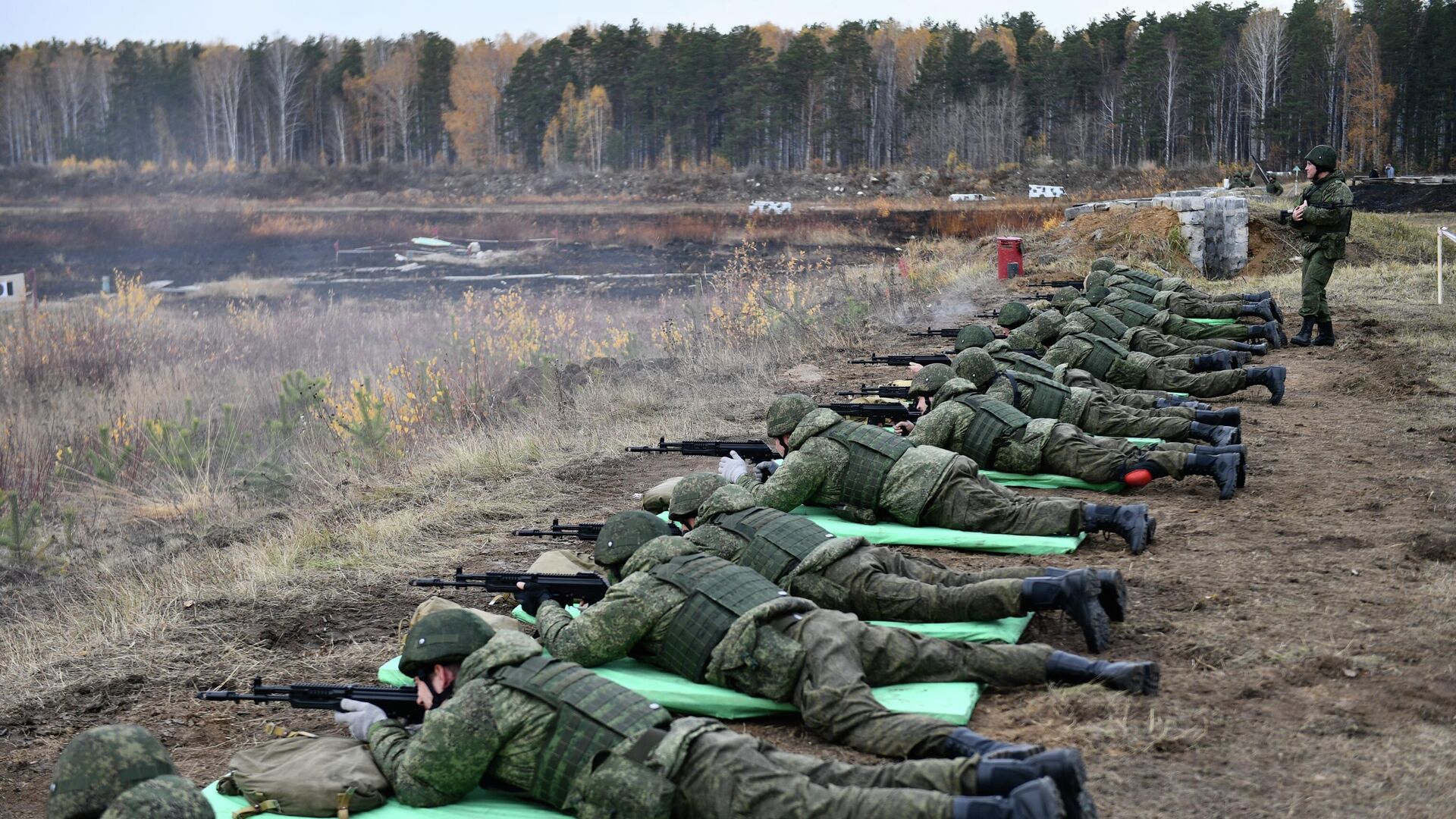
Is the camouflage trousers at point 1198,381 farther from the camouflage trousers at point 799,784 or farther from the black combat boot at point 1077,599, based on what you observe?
the camouflage trousers at point 799,784

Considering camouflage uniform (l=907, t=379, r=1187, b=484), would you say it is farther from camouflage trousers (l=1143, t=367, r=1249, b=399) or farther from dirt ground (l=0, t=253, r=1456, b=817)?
camouflage trousers (l=1143, t=367, r=1249, b=399)

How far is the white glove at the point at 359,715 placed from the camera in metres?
4.60

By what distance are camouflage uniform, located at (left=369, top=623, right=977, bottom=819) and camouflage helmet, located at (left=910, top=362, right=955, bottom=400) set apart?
15.0 feet

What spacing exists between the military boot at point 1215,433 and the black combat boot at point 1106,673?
12.2 ft

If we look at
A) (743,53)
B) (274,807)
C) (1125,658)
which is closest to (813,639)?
(1125,658)

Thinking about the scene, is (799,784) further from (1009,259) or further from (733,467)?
(1009,259)

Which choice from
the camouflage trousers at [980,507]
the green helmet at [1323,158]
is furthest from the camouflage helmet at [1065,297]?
the camouflage trousers at [980,507]

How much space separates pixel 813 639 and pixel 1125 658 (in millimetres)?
1519

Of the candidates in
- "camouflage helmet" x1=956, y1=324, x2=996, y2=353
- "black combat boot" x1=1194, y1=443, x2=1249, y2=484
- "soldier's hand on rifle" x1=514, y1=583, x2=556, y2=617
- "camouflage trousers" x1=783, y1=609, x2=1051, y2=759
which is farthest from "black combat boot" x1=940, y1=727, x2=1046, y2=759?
"camouflage helmet" x1=956, y1=324, x2=996, y2=353

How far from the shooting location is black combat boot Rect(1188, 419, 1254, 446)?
316 inches

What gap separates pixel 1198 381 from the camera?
10266 millimetres

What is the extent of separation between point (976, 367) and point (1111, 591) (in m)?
3.31

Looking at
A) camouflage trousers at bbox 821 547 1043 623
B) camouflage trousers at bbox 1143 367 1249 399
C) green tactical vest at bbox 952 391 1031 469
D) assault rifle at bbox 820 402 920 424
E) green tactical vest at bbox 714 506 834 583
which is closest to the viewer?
camouflage trousers at bbox 821 547 1043 623

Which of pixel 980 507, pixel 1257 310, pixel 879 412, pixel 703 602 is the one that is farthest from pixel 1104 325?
pixel 703 602
